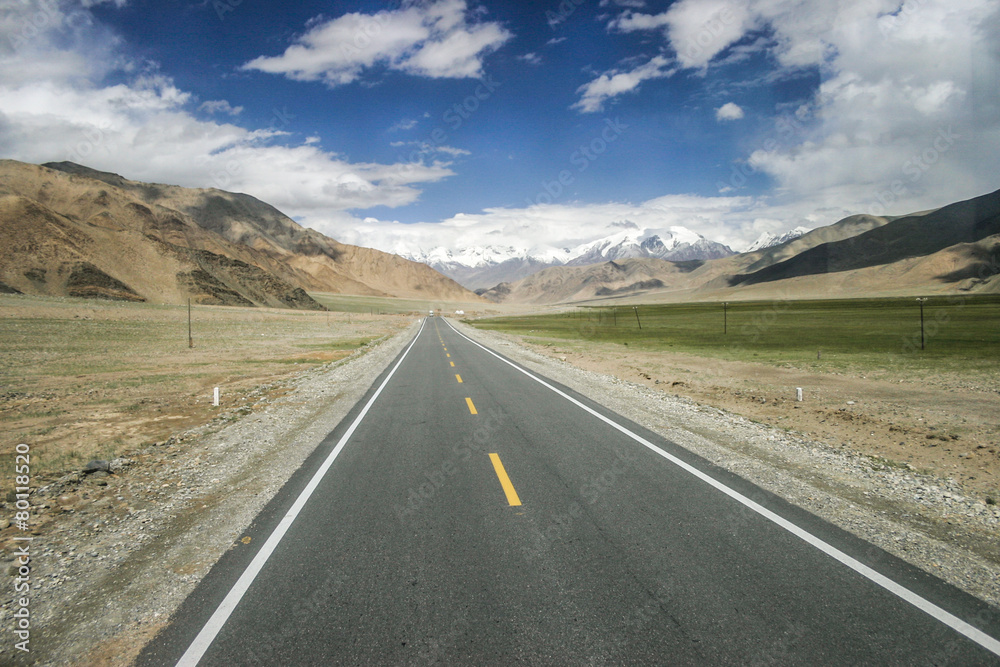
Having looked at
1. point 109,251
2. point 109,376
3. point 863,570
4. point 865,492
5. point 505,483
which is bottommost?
point 865,492

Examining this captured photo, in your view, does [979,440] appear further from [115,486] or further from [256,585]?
[115,486]

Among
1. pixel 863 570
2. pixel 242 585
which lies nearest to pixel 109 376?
pixel 242 585

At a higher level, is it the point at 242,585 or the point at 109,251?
the point at 109,251

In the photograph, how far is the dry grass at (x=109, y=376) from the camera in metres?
11.0

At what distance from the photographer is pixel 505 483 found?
6852 millimetres

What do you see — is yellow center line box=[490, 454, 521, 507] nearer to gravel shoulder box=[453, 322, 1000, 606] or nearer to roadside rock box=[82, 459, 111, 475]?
gravel shoulder box=[453, 322, 1000, 606]

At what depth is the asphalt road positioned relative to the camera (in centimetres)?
354

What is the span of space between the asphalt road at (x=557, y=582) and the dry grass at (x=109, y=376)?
22.9 feet

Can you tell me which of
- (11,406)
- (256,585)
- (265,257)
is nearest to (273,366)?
(11,406)

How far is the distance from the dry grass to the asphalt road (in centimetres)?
698

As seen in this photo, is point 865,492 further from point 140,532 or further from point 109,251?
point 109,251

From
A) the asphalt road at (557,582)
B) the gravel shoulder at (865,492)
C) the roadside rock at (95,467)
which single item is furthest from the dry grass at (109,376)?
the gravel shoulder at (865,492)

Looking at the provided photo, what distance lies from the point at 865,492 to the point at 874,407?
10.6 meters

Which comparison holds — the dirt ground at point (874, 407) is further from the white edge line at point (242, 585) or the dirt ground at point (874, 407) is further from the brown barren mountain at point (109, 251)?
the brown barren mountain at point (109, 251)
